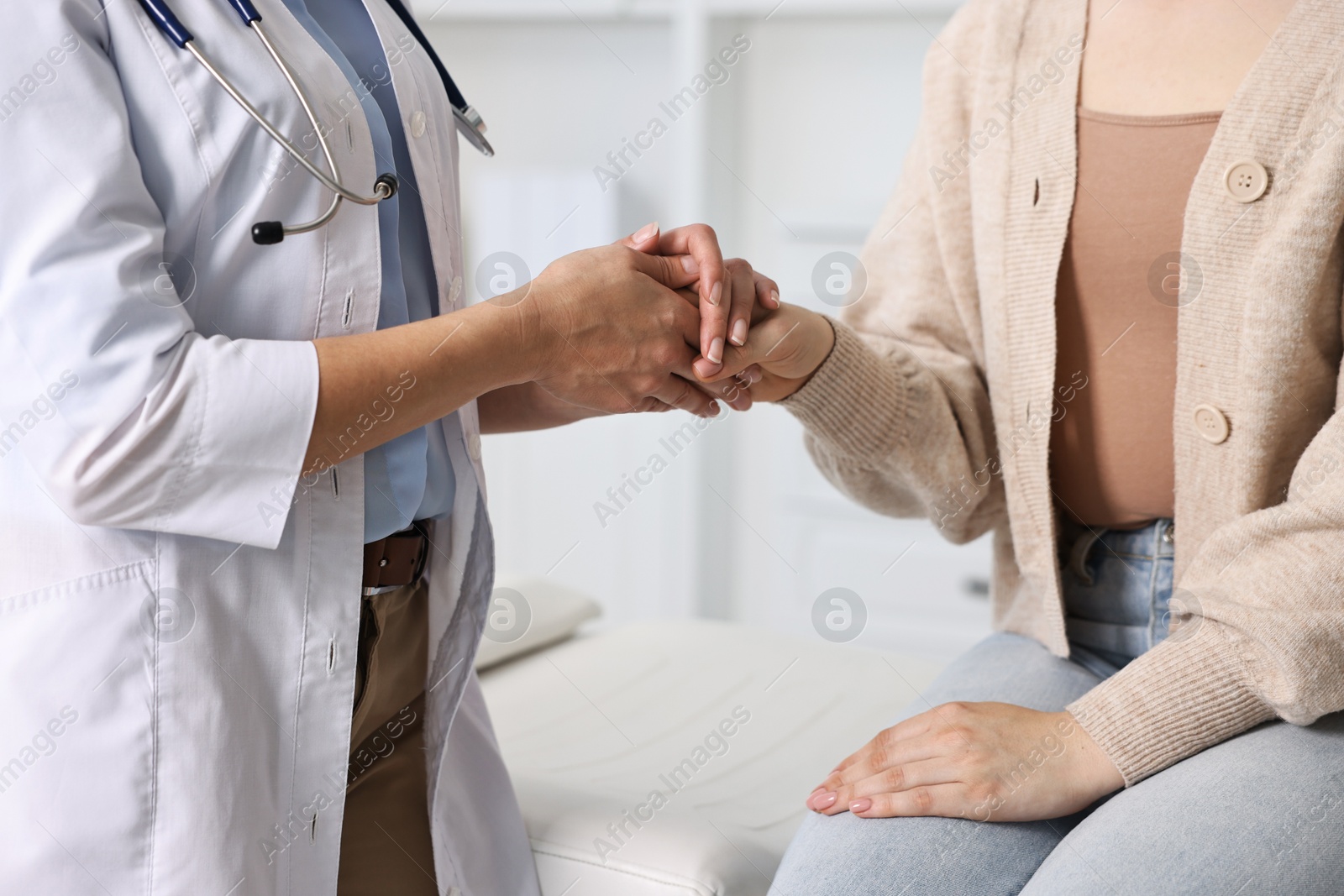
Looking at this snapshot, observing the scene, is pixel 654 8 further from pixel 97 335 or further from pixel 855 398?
pixel 97 335

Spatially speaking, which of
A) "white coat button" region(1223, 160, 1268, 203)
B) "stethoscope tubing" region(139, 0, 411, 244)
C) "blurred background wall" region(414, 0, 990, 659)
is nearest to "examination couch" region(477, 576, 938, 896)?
"stethoscope tubing" region(139, 0, 411, 244)

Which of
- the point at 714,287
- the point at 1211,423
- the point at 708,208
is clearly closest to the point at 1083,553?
the point at 1211,423

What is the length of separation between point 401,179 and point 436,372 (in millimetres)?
231

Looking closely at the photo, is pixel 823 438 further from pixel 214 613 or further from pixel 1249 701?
pixel 214 613

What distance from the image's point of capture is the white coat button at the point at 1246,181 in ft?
3.06

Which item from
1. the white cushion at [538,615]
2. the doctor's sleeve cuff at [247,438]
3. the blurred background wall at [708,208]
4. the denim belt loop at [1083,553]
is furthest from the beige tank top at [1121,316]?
the blurred background wall at [708,208]

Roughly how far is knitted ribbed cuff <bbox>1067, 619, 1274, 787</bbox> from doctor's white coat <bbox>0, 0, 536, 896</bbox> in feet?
1.95

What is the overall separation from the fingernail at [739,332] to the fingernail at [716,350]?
0.5 inches

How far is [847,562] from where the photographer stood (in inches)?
106

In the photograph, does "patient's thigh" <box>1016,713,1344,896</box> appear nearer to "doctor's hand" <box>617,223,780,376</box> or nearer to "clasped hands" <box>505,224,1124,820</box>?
"clasped hands" <box>505,224,1124,820</box>

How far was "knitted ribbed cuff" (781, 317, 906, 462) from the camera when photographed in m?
1.10

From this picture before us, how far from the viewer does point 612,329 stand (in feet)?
3.06

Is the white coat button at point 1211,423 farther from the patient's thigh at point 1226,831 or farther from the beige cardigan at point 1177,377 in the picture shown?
the patient's thigh at point 1226,831

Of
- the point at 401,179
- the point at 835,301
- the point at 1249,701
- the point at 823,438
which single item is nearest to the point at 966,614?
the point at 835,301
